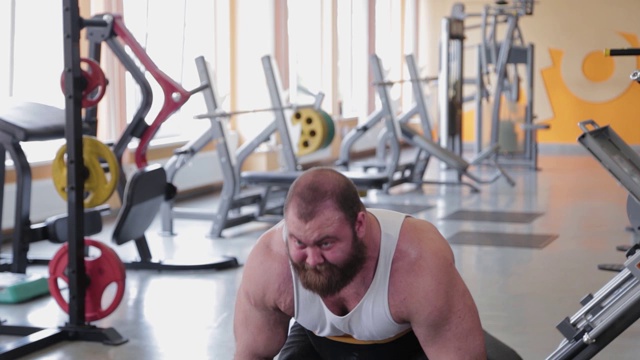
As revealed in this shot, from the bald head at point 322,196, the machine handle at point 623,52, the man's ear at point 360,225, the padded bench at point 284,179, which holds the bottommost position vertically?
the padded bench at point 284,179

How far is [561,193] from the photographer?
698cm

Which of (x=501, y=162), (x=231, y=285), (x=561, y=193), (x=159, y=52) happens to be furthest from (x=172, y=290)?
(x=501, y=162)

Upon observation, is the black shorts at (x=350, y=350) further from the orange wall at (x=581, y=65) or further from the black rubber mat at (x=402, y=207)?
the orange wall at (x=581, y=65)

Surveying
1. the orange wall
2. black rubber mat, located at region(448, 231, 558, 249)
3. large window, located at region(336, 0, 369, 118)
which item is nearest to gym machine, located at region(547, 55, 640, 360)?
black rubber mat, located at region(448, 231, 558, 249)

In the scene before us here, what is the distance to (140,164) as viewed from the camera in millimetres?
4184

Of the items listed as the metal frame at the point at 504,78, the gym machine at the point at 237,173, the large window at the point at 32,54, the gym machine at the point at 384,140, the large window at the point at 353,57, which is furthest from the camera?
the large window at the point at 353,57

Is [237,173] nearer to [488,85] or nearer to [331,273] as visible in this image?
[331,273]

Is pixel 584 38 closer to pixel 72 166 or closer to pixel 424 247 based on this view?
pixel 72 166

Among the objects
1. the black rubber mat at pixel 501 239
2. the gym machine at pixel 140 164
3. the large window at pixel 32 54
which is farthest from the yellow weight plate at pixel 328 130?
the gym machine at pixel 140 164

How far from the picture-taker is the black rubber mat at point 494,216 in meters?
5.78

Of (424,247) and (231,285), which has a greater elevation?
(424,247)

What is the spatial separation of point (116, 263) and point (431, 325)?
1700mm

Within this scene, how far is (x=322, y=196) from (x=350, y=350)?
0.44 metres

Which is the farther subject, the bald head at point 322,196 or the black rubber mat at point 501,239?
the black rubber mat at point 501,239
